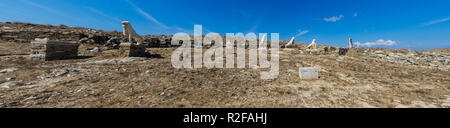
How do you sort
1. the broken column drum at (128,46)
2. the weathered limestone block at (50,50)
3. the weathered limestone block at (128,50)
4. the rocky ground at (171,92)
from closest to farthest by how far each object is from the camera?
the rocky ground at (171,92) < the weathered limestone block at (50,50) < the broken column drum at (128,46) < the weathered limestone block at (128,50)

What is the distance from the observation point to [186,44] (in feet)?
50.4

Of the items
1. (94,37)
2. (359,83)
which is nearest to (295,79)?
(359,83)

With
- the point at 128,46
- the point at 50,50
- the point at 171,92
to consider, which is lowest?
the point at 171,92

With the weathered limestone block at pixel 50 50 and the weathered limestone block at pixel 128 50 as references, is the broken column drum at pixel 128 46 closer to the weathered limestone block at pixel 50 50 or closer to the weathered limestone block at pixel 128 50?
the weathered limestone block at pixel 128 50

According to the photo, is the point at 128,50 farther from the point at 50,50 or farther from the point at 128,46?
the point at 50,50

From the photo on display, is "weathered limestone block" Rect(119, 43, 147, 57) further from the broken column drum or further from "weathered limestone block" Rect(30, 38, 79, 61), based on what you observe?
"weathered limestone block" Rect(30, 38, 79, 61)

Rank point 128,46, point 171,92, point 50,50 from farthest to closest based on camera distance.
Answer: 1. point 128,46
2. point 50,50
3. point 171,92

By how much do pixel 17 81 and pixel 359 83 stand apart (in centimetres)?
981

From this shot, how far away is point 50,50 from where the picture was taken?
22.0ft

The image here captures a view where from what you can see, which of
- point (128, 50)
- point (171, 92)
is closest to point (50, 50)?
point (128, 50)

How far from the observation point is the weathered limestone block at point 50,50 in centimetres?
652

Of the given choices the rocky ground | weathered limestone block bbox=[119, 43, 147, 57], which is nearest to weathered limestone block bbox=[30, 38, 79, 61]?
weathered limestone block bbox=[119, 43, 147, 57]

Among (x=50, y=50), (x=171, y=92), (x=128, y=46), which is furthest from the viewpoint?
(x=128, y=46)

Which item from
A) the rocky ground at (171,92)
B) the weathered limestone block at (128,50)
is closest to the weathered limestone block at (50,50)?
the weathered limestone block at (128,50)
